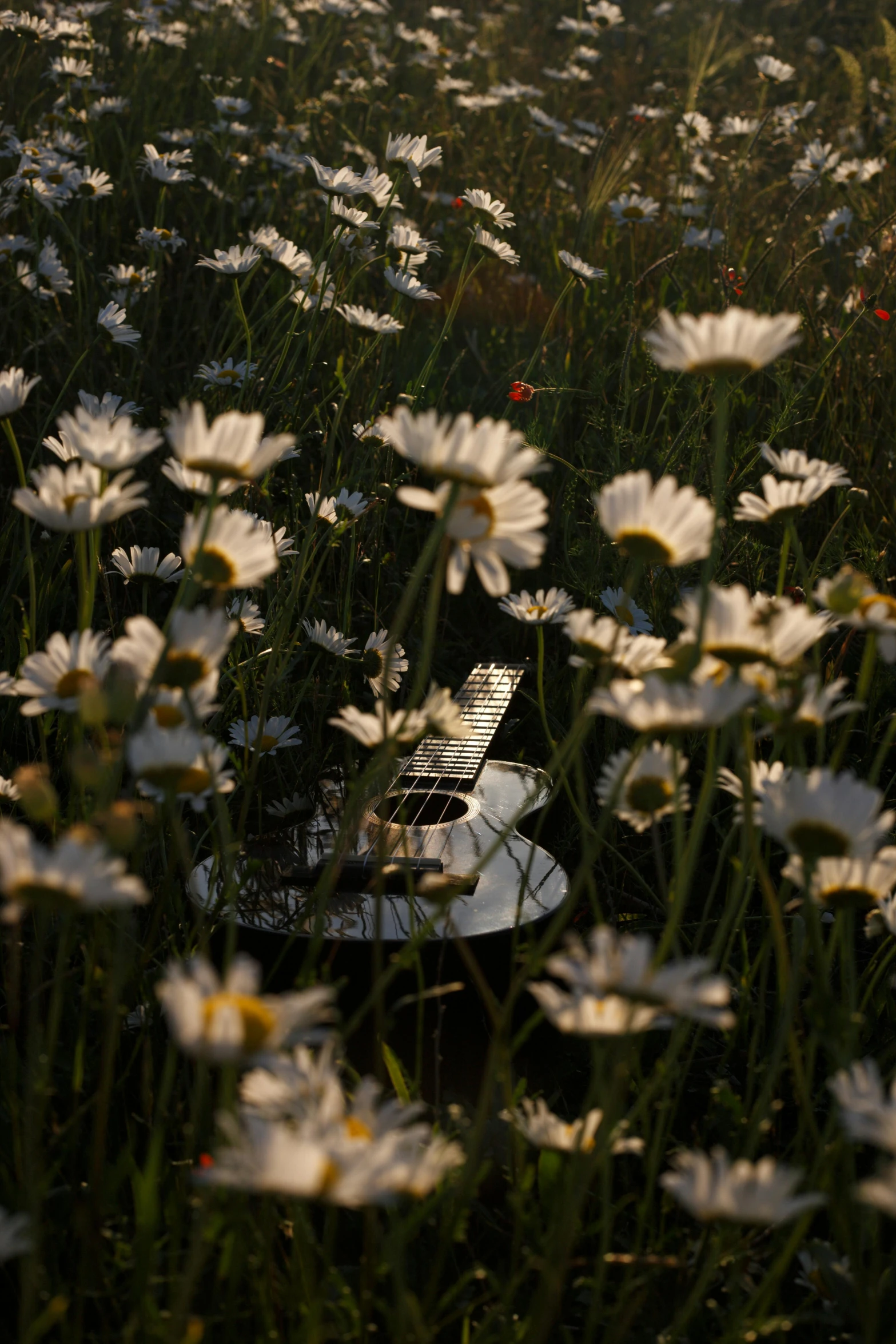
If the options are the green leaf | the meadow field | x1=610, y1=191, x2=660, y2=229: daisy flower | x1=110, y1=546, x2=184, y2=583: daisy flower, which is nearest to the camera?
the meadow field

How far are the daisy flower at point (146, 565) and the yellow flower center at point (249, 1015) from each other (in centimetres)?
100

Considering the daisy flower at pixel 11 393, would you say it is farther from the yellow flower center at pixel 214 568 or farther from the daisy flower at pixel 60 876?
the daisy flower at pixel 60 876

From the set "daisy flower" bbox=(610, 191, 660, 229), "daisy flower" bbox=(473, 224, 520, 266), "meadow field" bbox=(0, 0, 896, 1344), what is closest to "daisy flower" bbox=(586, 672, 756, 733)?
"meadow field" bbox=(0, 0, 896, 1344)

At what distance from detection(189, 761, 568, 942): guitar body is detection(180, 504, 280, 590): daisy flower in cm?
46

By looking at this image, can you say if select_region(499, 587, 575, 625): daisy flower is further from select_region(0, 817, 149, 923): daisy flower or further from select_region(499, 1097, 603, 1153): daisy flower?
select_region(0, 817, 149, 923): daisy flower

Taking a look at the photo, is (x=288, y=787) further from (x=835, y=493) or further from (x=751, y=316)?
(x=835, y=493)

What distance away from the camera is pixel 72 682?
1.07 meters

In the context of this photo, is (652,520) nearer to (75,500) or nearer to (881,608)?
(881,608)

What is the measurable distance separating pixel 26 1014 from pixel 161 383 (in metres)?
1.82

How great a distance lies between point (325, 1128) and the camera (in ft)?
2.32

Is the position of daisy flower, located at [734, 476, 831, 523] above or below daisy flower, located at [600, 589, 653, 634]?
above

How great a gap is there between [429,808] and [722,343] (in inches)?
44.0

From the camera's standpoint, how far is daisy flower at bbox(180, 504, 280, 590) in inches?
36.3

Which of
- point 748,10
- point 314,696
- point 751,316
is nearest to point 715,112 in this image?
point 748,10
